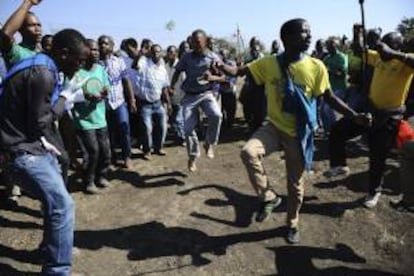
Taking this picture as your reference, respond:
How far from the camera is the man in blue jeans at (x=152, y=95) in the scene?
349 inches

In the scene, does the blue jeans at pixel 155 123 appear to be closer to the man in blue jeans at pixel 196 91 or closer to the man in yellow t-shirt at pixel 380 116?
the man in blue jeans at pixel 196 91

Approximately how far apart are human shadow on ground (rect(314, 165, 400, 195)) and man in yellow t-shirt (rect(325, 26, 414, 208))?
546mm

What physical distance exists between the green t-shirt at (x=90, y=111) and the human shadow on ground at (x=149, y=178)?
1.15 meters

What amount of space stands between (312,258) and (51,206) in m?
2.61

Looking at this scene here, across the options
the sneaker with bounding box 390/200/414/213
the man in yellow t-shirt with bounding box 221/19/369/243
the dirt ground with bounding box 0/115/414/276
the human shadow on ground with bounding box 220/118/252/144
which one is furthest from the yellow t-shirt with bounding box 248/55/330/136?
the human shadow on ground with bounding box 220/118/252/144

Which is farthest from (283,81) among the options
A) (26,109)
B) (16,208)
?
(16,208)

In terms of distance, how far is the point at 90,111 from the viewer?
7008 mm

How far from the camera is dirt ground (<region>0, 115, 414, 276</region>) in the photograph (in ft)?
17.6

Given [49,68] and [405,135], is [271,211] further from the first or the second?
[49,68]

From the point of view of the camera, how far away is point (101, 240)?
19.5ft

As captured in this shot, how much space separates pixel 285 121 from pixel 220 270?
63.4 inches

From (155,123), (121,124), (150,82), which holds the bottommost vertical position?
(155,123)

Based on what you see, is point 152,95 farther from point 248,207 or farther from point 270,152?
point 270,152

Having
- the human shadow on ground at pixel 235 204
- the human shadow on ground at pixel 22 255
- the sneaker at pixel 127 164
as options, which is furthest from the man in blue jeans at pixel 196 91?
the human shadow on ground at pixel 22 255
